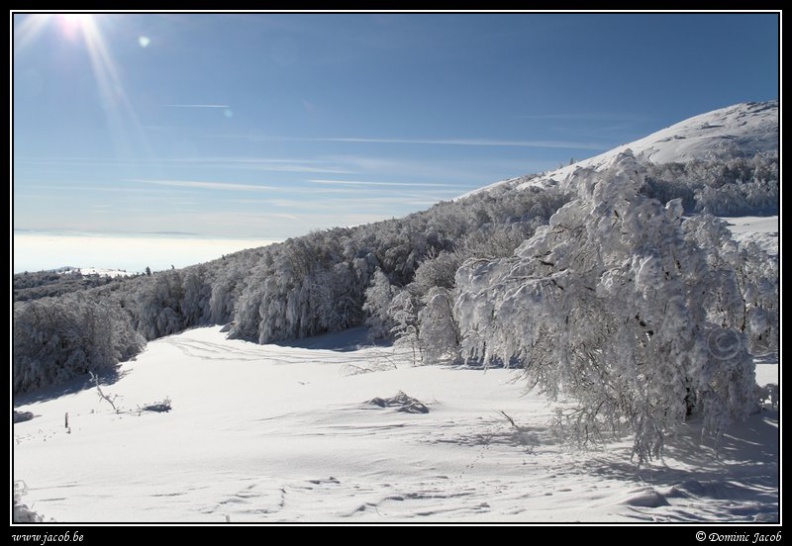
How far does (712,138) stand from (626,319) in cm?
13492

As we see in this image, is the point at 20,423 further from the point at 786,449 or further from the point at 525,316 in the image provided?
the point at 786,449

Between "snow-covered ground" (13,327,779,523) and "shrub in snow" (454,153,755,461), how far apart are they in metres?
0.79

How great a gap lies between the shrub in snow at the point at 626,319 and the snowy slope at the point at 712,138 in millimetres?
91065

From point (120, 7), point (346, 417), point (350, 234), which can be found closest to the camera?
point (120, 7)

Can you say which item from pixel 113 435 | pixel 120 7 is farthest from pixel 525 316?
pixel 113 435

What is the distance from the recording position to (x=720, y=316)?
9.06 metres

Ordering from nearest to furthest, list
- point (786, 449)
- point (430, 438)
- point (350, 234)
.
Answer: point (786, 449) < point (430, 438) < point (350, 234)

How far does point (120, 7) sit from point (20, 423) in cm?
1937

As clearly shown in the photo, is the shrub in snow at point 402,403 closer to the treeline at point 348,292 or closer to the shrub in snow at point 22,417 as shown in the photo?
the treeline at point 348,292

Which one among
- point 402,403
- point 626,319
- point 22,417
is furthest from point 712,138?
point 22,417

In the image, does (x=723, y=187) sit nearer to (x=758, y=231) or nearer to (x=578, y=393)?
(x=758, y=231)

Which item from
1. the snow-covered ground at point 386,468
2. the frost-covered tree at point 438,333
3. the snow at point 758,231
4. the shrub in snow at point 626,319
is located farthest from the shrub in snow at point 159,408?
the snow at point 758,231

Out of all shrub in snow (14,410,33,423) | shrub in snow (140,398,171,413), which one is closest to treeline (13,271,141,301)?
shrub in snow (14,410,33,423)

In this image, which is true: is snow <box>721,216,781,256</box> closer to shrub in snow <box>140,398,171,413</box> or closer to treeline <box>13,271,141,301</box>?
shrub in snow <box>140,398,171,413</box>
